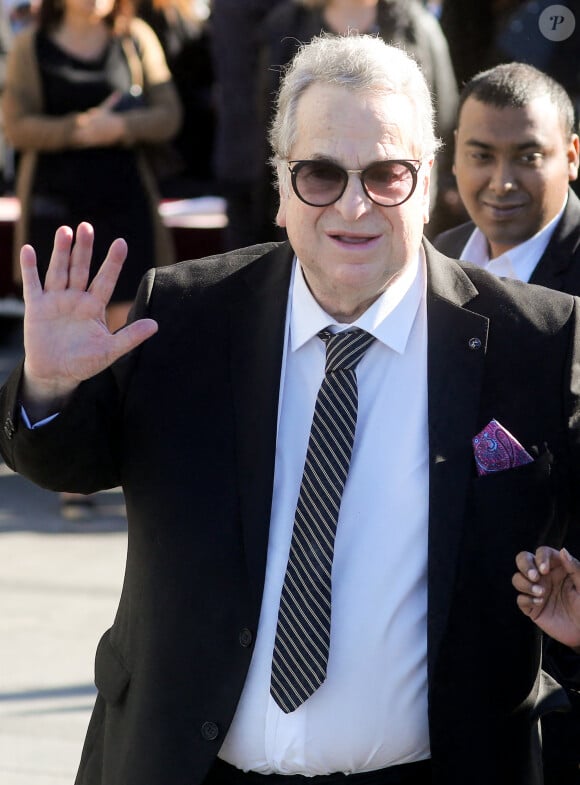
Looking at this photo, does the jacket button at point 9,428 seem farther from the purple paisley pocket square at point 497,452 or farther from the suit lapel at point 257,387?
the purple paisley pocket square at point 497,452

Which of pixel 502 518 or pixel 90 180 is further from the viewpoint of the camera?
pixel 90 180

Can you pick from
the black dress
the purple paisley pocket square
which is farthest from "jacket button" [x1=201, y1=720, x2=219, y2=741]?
the black dress

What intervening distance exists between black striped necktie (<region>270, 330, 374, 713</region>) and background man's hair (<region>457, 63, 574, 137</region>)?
1470 mm

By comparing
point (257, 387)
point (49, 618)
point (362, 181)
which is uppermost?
point (362, 181)

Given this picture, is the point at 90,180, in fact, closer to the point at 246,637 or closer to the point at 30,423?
the point at 30,423

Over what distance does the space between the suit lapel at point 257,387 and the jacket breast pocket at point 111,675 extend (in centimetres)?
31

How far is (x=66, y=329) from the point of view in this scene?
250 centimetres

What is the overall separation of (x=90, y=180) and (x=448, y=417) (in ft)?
13.3

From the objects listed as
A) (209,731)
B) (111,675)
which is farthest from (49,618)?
(209,731)

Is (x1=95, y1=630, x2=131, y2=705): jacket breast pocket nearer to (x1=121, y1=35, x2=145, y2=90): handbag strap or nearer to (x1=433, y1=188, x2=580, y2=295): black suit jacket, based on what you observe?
(x1=433, y1=188, x2=580, y2=295): black suit jacket

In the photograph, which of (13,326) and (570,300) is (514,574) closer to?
(570,300)

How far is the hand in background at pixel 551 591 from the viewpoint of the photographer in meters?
2.44

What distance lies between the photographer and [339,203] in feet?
8.37

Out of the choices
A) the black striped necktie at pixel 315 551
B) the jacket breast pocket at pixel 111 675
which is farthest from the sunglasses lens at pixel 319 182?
the jacket breast pocket at pixel 111 675
